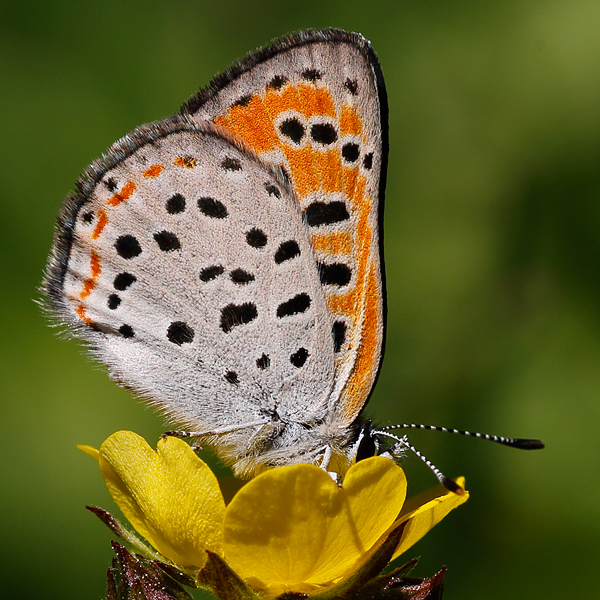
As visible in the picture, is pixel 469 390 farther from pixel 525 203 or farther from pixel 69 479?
pixel 69 479

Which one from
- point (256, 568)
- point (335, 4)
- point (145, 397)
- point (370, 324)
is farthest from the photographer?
point (335, 4)

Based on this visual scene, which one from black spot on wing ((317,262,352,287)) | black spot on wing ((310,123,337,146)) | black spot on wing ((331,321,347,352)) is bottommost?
black spot on wing ((331,321,347,352))

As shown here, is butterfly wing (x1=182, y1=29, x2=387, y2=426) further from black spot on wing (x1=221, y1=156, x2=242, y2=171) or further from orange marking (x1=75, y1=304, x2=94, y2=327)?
orange marking (x1=75, y1=304, x2=94, y2=327)

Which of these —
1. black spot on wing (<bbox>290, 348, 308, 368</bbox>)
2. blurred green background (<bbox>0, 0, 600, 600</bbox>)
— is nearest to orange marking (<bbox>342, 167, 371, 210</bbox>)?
black spot on wing (<bbox>290, 348, 308, 368</bbox>)

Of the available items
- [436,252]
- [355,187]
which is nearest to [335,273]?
[355,187]

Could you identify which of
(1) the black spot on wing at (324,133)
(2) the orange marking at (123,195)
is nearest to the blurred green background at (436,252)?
(2) the orange marking at (123,195)

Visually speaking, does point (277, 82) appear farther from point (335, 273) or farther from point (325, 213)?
point (335, 273)

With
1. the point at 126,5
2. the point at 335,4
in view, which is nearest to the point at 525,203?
the point at 335,4

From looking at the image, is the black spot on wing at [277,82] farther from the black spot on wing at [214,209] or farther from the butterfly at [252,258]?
the black spot on wing at [214,209]
